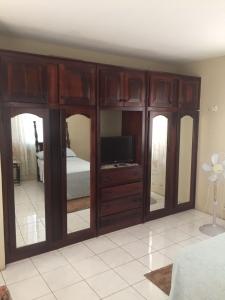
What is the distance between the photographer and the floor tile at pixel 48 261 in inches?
104

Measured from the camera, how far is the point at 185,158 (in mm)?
4125

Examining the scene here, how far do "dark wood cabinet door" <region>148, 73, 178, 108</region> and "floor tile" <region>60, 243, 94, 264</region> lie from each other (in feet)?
6.81

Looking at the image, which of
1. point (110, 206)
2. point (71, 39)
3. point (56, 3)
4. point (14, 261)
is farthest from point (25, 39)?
point (14, 261)

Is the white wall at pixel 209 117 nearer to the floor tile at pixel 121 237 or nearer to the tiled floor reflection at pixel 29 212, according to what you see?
the floor tile at pixel 121 237

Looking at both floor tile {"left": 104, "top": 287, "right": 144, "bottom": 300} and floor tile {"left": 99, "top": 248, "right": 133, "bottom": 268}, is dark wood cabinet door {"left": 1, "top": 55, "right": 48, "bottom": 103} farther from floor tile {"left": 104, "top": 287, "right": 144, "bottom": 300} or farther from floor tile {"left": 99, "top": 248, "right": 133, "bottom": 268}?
floor tile {"left": 104, "top": 287, "right": 144, "bottom": 300}

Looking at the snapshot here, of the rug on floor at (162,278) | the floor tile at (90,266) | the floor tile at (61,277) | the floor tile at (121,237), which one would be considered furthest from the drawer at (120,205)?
the rug on floor at (162,278)

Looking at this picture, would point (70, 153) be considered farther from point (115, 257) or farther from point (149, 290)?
point (149, 290)

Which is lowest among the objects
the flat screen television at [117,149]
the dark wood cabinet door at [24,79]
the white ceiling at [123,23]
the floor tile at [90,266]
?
the floor tile at [90,266]

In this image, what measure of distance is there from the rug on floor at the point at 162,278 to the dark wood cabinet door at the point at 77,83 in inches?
78.7

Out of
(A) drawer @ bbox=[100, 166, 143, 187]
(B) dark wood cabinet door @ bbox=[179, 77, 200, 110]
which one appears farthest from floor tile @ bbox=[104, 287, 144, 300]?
(B) dark wood cabinet door @ bbox=[179, 77, 200, 110]

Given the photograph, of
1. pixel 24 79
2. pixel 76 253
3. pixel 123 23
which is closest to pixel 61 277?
pixel 76 253

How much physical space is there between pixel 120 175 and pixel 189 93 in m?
1.72

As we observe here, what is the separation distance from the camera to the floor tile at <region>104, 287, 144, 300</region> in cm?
221

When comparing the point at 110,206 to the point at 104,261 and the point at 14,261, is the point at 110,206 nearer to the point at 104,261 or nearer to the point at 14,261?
the point at 104,261
